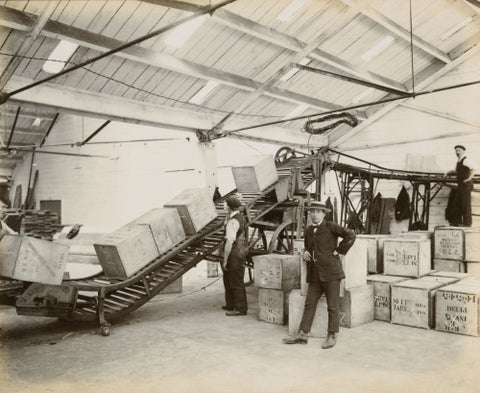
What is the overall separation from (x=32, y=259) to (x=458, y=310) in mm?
5844

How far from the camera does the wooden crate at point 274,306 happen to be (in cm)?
715

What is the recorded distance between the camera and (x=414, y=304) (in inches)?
266

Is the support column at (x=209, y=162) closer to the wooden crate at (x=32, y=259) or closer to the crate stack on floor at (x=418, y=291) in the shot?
the crate stack on floor at (x=418, y=291)

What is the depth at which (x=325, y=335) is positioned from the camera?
625 cm

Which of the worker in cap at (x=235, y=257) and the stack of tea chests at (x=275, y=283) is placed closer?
the stack of tea chests at (x=275, y=283)

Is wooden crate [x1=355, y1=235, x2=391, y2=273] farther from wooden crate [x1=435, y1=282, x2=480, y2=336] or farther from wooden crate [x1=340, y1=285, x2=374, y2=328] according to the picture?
wooden crate [x1=435, y1=282, x2=480, y2=336]

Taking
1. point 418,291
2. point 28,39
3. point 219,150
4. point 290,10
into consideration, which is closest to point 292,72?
point 290,10

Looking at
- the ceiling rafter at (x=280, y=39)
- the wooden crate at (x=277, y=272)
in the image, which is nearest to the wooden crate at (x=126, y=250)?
the wooden crate at (x=277, y=272)

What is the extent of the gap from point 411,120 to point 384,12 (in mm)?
4968

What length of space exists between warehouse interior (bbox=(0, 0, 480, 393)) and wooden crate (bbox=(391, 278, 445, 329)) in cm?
16

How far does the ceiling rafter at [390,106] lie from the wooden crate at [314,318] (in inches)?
453

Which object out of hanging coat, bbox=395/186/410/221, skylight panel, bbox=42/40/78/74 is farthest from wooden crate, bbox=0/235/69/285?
hanging coat, bbox=395/186/410/221

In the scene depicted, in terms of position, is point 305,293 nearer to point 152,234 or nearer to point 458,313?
point 458,313

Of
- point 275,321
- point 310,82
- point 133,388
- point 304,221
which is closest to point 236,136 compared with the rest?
point 310,82
